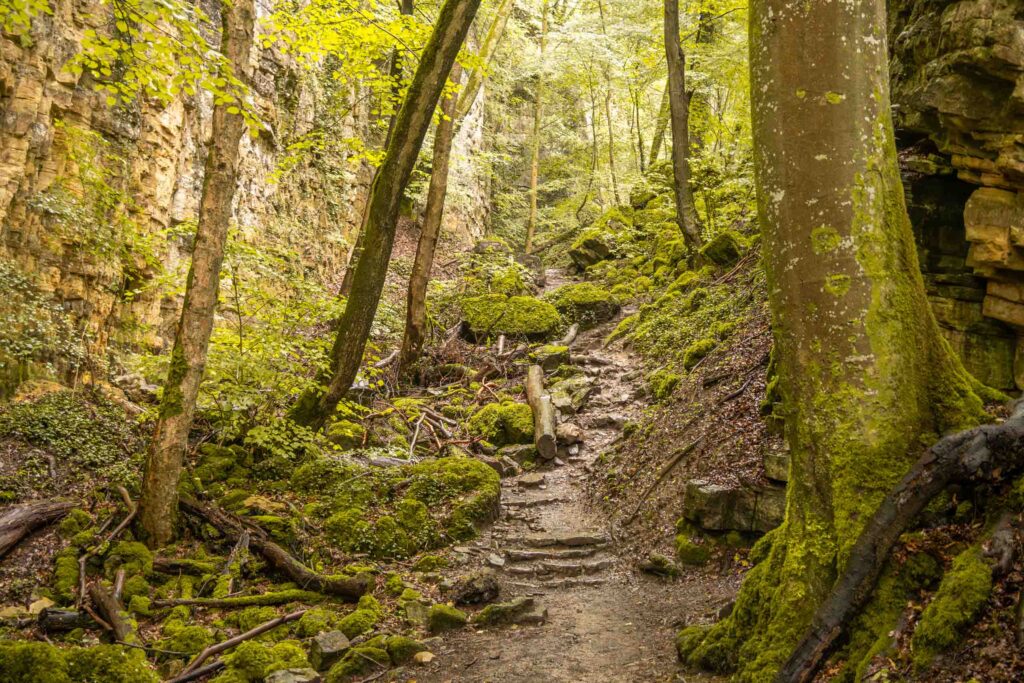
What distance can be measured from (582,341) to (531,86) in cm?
1592

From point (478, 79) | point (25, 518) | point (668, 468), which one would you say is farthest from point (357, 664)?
point (478, 79)

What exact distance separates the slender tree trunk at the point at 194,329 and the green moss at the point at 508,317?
383 inches

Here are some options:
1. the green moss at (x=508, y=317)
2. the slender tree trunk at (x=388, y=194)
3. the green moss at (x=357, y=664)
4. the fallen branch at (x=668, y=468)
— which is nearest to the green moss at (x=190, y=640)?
the green moss at (x=357, y=664)

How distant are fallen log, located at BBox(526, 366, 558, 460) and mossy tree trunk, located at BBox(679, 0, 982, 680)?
22.8 ft

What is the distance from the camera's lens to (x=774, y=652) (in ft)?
10.4

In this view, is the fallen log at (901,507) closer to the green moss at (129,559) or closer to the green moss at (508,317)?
the green moss at (129,559)

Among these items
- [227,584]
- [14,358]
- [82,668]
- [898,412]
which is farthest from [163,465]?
[898,412]

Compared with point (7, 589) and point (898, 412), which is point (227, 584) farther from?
point (898, 412)

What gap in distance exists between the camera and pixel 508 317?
51.0 ft

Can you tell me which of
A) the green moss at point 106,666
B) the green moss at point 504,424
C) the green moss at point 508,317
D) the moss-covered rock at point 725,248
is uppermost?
the moss-covered rock at point 725,248

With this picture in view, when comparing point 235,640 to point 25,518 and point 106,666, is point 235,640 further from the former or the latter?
point 25,518

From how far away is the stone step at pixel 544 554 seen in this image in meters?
6.80

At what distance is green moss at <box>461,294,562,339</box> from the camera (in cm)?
1538

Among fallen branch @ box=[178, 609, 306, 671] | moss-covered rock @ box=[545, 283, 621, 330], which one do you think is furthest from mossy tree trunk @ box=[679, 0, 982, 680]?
moss-covered rock @ box=[545, 283, 621, 330]
